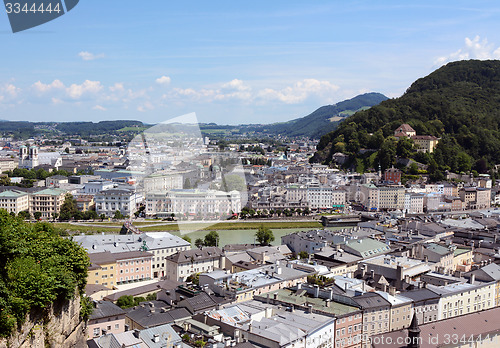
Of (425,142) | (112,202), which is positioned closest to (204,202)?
(112,202)

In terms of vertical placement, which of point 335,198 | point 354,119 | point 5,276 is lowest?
point 335,198

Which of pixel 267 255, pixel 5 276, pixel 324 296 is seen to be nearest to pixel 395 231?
pixel 267 255

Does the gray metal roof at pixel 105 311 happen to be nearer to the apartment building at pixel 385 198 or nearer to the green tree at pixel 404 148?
the apartment building at pixel 385 198

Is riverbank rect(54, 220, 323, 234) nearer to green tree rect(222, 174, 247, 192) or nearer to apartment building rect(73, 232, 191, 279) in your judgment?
green tree rect(222, 174, 247, 192)

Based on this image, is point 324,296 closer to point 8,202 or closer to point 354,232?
point 354,232

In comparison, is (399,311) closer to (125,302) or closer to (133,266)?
(125,302)

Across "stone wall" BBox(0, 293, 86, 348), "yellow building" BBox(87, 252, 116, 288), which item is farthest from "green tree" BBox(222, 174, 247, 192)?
"stone wall" BBox(0, 293, 86, 348)
